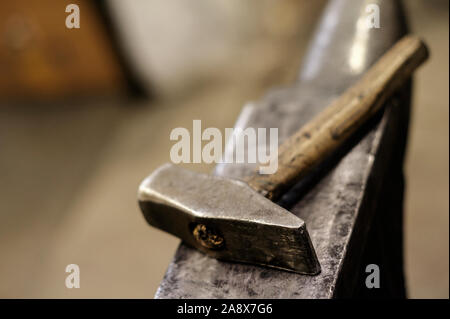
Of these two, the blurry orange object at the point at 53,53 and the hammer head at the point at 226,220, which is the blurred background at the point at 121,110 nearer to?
the blurry orange object at the point at 53,53

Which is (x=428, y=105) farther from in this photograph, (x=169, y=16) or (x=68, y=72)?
(x=68, y=72)

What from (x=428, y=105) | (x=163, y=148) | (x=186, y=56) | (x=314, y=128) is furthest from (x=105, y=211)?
(x=314, y=128)

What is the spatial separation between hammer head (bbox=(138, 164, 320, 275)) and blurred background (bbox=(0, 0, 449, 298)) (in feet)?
4.12

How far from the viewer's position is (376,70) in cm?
103

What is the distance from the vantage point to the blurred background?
226 centimetres

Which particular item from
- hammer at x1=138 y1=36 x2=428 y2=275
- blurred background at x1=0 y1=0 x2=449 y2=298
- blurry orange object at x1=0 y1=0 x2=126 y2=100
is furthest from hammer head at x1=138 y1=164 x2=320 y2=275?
blurry orange object at x1=0 y1=0 x2=126 y2=100

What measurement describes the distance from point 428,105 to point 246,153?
5.37ft

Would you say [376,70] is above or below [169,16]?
below

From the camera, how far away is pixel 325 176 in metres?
0.94

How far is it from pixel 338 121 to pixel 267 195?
213 mm

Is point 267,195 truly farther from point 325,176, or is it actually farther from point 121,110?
point 121,110

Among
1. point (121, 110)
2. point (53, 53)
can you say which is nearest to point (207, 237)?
point (121, 110)
